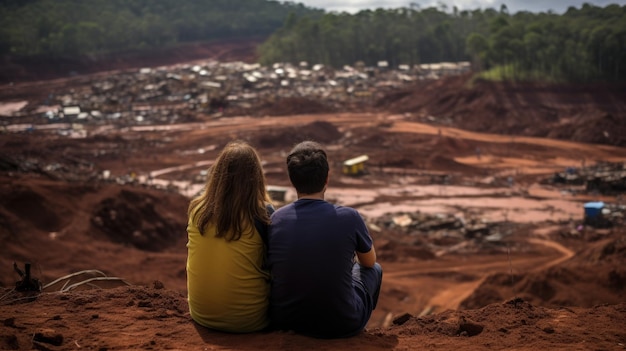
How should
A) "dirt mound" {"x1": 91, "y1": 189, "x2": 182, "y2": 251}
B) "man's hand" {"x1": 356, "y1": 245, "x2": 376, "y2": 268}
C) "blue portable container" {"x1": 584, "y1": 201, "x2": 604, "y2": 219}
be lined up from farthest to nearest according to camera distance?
"blue portable container" {"x1": 584, "y1": 201, "x2": 604, "y2": 219}, "dirt mound" {"x1": 91, "y1": 189, "x2": 182, "y2": 251}, "man's hand" {"x1": 356, "y1": 245, "x2": 376, "y2": 268}

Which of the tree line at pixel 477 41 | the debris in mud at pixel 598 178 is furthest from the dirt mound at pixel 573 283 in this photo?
the tree line at pixel 477 41

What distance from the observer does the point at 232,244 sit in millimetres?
4027

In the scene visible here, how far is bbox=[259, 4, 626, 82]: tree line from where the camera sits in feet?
146

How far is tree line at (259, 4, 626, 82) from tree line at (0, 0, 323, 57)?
20695 mm

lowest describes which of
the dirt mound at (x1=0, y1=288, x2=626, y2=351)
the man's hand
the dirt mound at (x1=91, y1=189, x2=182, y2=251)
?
the dirt mound at (x1=91, y1=189, x2=182, y2=251)

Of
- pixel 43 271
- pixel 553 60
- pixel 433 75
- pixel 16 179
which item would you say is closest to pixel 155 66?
pixel 433 75

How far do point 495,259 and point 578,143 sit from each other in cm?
1994

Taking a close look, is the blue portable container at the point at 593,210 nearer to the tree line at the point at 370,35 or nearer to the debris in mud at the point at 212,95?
the debris in mud at the point at 212,95

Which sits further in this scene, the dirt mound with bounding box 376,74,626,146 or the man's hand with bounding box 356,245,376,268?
the dirt mound with bounding box 376,74,626,146

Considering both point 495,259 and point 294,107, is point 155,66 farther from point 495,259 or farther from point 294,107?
point 495,259

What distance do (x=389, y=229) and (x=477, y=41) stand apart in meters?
37.8

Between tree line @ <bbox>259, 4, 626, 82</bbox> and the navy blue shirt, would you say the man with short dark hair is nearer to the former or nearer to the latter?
the navy blue shirt

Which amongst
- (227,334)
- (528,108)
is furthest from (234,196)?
(528,108)

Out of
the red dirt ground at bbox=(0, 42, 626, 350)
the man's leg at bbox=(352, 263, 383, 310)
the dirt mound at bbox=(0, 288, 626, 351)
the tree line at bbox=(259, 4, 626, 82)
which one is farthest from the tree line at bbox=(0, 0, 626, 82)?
the man's leg at bbox=(352, 263, 383, 310)
